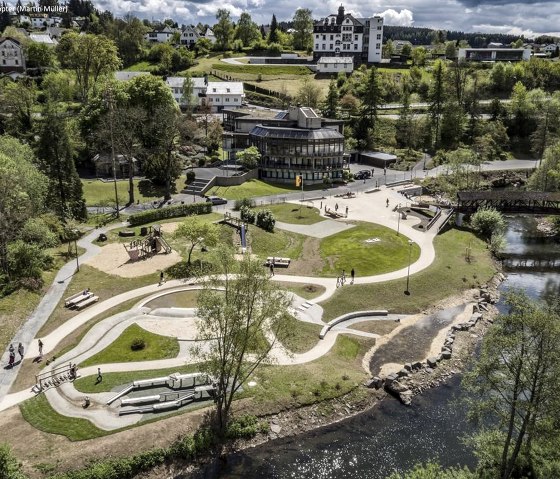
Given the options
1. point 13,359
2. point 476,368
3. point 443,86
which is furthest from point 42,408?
point 443,86

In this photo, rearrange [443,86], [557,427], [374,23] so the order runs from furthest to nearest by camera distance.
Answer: [374,23]
[443,86]
[557,427]

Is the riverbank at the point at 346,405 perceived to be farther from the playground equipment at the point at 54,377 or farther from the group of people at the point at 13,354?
the group of people at the point at 13,354

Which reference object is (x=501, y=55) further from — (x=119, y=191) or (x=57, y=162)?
(x=57, y=162)

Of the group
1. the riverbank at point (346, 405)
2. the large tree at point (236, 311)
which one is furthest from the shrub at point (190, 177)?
the large tree at point (236, 311)

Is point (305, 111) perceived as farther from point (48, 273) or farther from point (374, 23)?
point (374, 23)

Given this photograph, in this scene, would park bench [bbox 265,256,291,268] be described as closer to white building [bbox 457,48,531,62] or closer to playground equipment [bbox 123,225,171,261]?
playground equipment [bbox 123,225,171,261]

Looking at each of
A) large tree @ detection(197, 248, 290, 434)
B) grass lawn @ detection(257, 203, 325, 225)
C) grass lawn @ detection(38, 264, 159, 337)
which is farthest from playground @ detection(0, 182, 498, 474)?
large tree @ detection(197, 248, 290, 434)
